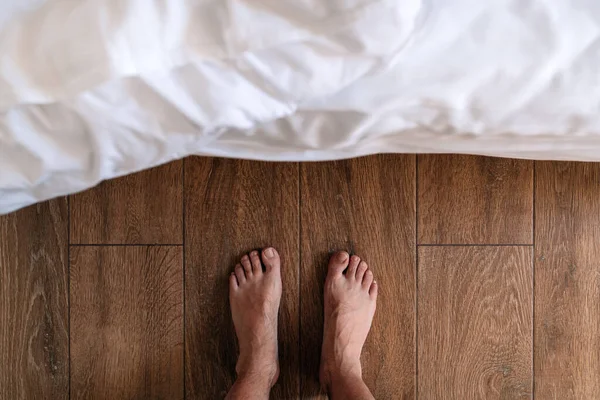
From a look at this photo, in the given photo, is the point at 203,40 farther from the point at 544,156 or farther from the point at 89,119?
the point at 544,156

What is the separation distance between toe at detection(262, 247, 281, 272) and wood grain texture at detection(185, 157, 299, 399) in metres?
0.01

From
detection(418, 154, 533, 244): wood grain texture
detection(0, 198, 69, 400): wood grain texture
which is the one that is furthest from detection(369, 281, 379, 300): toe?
detection(0, 198, 69, 400): wood grain texture

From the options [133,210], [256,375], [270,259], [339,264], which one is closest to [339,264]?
[339,264]

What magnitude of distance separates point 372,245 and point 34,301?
67 cm

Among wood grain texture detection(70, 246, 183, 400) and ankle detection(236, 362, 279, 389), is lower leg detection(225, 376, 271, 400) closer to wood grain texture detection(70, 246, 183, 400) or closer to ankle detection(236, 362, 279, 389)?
ankle detection(236, 362, 279, 389)

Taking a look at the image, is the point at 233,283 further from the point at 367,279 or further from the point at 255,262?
the point at 367,279

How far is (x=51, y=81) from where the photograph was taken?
0.44 metres

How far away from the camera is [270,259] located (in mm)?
915

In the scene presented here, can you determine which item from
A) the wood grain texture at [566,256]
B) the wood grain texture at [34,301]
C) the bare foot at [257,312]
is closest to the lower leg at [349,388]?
the bare foot at [257,312]

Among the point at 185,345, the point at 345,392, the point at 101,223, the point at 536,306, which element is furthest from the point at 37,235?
the point at 536,306

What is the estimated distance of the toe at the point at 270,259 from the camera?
0.92m

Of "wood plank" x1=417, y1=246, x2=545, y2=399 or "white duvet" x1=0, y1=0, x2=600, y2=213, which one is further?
"wood plank" x1=417, y1=246, x2=545, y2=399

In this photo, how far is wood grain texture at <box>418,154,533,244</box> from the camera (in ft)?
3.03

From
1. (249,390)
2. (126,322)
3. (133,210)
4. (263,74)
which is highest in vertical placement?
(263,74)
